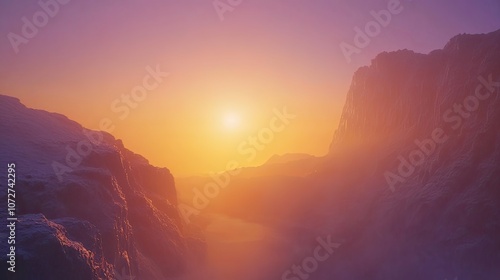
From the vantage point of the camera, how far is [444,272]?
51656mm

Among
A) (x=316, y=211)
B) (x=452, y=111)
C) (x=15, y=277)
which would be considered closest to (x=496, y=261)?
(x=452, y=111)

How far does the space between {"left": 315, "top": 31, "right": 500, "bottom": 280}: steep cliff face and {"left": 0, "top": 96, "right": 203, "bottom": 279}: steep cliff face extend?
28378mm

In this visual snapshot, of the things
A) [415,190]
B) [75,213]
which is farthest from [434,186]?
[75,213]

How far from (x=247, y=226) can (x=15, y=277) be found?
62.4 meters

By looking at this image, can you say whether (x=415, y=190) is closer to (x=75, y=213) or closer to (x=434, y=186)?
(x=434, y=186)

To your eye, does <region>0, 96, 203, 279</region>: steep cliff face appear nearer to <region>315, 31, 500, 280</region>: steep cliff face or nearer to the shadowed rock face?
the shadowed rock face

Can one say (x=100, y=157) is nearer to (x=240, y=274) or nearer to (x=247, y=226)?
(x=240, y=274)

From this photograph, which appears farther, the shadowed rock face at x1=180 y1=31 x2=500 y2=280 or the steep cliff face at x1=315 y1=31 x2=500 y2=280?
the shadowed rock face at x1=180 y1=31 x2=500 y2=280

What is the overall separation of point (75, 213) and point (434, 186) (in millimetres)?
57637

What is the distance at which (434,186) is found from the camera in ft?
204

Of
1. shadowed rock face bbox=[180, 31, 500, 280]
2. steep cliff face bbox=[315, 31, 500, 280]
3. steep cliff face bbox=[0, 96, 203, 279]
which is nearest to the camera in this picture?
steep cliff face bbox=[0, 96, 203, 279]

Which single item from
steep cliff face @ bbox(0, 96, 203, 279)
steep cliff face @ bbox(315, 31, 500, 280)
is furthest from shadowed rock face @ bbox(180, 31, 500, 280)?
steep cliff face @ bbox(0, 96, 203, 279)

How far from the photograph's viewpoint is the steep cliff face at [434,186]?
2115 inches

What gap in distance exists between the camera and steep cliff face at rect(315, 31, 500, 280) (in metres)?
53.7
